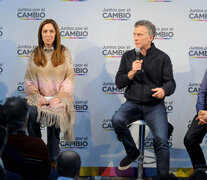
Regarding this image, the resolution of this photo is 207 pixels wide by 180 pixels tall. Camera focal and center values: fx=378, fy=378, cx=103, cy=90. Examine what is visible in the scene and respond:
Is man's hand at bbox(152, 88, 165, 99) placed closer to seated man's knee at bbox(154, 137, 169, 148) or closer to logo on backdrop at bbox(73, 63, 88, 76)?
seated man's knee at bbox(154, 137, 169, 148)

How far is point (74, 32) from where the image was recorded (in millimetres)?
4961

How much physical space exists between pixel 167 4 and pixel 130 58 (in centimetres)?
104

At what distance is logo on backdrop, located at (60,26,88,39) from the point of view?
4.96 m

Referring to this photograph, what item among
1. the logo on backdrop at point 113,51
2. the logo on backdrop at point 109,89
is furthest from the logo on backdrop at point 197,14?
the logo on backdrop at point 109,89

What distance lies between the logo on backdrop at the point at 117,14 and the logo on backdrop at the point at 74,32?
340 mm

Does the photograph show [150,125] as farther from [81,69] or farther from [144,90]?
[81,69]

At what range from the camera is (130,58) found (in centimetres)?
439

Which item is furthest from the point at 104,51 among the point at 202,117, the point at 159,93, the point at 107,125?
the point at 202,117

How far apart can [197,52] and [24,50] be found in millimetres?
2274

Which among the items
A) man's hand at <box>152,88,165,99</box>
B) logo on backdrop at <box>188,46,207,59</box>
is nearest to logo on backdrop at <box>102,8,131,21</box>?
logo on backdrop at <box>188,46,207,59</box>

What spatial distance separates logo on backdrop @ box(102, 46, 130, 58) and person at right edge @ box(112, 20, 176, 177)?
0.52 m

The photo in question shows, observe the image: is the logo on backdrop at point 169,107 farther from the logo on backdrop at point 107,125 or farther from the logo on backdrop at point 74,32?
the logo on backdrop at point 74,32

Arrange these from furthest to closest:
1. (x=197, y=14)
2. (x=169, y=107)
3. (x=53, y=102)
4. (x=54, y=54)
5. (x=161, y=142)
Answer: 1. (x=169, y=107)
2. (x=197, y=14)
3. (x=54, y=54)
4. (x=53, y=102)
5. (x=161, y=142)

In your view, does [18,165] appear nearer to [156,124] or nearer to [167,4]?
[156,124]
